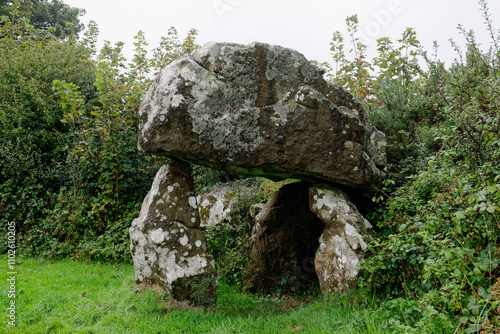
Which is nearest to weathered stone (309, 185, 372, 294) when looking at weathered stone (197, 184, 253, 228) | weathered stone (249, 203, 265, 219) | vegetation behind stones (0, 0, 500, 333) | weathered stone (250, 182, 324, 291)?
vegetation behind stones (0, 0, 500, 333)

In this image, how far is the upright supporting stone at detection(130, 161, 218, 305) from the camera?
4566 millimetres

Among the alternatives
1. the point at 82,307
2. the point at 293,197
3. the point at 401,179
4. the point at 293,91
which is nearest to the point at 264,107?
the point at 293,91

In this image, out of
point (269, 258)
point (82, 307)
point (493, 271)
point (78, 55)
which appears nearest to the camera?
point (493, 271)

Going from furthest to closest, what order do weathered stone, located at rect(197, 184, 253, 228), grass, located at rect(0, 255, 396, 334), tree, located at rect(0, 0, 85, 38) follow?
1. tree, located at rect(0, 0, 85, 38)
2. weathered stone, located at rect(197, 184, 253, 228)
3. grass, located at rect(0, 255, 396, 334)

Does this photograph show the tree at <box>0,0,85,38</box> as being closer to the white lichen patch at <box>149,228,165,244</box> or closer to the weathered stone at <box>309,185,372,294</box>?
the white lichen patch at <box>149,228,165,244</box>

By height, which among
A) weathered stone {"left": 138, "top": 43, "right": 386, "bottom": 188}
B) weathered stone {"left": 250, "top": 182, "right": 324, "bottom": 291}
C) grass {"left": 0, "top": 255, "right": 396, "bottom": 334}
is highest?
weathered stone {"left": 138, "top": 43, "right": 386, "bottom": 188}

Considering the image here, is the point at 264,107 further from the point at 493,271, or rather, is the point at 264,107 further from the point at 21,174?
the point at 21,174

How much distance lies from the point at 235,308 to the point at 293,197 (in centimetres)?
231

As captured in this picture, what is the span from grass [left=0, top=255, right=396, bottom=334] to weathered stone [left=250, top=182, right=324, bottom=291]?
2.36 feet

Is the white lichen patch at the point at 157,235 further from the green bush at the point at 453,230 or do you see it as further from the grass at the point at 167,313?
the green bush at the point at 453,230

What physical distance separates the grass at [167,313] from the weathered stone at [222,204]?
199 centimetres

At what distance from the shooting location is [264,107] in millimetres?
4820

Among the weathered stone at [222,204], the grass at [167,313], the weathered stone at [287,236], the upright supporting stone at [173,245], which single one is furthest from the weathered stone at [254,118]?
the weathered stone at [222,204]

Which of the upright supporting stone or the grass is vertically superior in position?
the upright supporting stone
